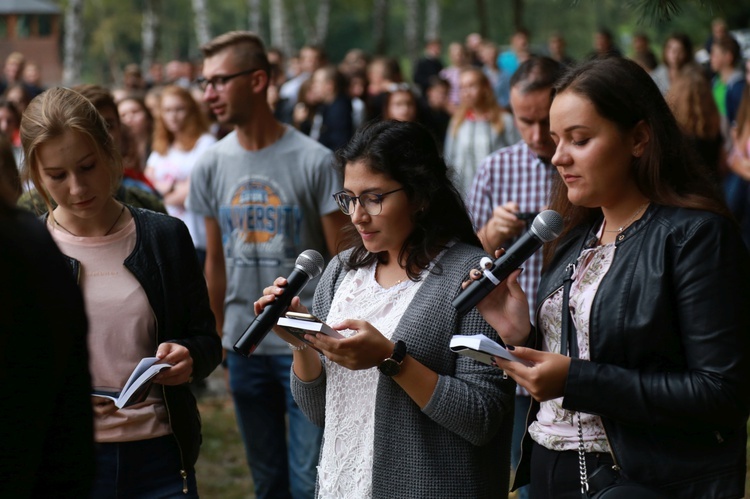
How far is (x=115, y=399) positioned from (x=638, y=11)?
2651mm

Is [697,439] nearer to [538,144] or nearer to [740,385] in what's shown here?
[740,385]

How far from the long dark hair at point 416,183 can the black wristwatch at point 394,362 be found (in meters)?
0.37

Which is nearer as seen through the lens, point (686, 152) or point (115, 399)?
point (686, 152)

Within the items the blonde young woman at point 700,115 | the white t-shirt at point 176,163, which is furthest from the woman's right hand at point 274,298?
the blonde young woman at point 700,115

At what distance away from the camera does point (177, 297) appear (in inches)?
140

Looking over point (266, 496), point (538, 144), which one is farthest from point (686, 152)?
point (266, 496)

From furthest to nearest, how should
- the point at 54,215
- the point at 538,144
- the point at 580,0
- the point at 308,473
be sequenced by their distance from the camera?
the point at 308,473 < the point at 538,144 < the point at 580,0 < the point at 54,215

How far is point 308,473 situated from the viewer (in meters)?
5.00

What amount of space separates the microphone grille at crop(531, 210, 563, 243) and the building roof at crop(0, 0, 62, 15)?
54609 millimetres

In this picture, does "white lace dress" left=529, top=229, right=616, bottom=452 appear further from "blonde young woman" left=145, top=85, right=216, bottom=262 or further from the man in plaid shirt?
"blonde young woman" left=145, top=85, right=216, bottom=262

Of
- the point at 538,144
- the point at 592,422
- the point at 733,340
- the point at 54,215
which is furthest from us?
the point at 538,144

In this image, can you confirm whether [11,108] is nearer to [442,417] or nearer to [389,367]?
[389,367]

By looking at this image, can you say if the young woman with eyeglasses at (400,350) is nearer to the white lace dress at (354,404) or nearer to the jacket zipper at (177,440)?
the white lace dress at (354,404)

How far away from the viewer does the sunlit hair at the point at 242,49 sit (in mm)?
5305
